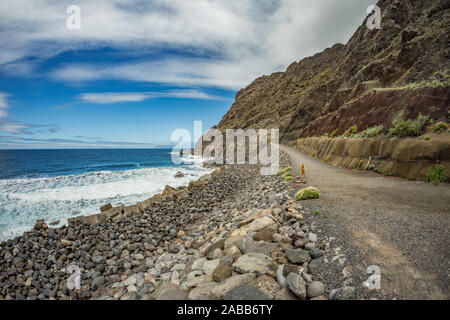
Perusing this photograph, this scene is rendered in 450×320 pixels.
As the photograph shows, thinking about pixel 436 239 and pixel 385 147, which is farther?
pixel 385 147

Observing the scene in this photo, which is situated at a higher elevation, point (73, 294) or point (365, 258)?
point (365, 258)

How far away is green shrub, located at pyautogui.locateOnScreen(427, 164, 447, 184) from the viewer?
8.75m

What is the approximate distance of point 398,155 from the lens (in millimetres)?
11039

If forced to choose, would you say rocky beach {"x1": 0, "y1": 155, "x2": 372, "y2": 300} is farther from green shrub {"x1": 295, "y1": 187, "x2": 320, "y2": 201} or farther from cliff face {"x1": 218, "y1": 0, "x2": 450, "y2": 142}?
cliff face {"x1": 218, "y1": 0, "x2": 450, "y2": 142}

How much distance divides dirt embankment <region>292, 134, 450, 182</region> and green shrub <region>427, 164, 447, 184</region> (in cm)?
17

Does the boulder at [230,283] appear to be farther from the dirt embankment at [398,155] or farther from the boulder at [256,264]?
the dirt embankment at [398,155]

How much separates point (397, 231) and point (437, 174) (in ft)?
21.2
